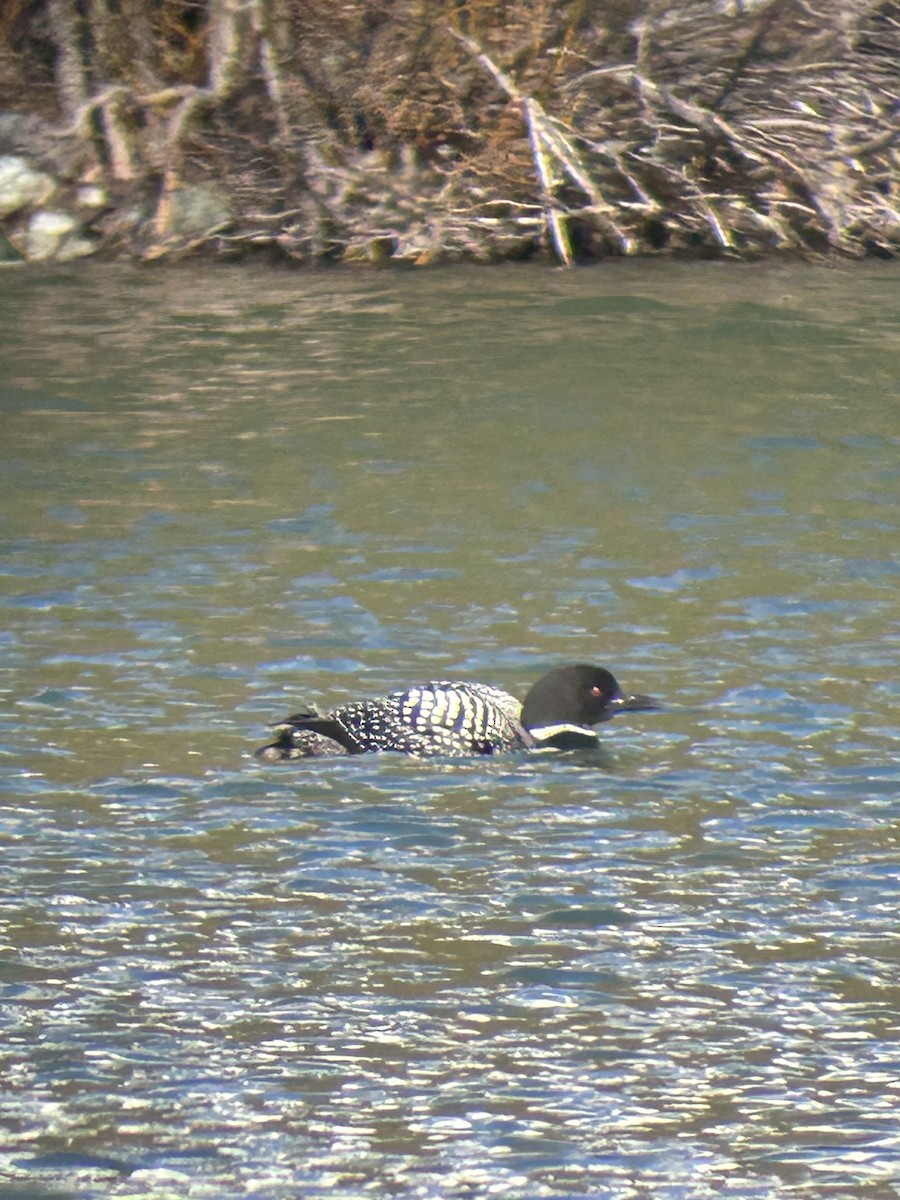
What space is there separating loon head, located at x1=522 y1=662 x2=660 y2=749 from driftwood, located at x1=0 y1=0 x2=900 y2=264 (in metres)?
10.5

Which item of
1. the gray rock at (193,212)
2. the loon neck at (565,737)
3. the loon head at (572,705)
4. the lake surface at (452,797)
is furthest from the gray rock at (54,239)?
the loon neck at (565,737)

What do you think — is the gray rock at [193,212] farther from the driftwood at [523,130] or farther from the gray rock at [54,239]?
the gray rock at [54,239]

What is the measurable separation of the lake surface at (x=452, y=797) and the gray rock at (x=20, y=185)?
5.34 meters

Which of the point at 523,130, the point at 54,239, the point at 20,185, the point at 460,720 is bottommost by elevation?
the point at 54,239

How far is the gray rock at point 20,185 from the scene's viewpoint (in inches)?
758

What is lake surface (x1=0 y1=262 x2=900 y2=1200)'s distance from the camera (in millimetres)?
5031

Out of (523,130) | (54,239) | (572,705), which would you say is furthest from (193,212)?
(572,705)

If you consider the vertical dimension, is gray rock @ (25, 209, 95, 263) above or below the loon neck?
below

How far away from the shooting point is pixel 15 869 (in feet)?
21.4

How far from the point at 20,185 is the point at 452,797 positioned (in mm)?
13453

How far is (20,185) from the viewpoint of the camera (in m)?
19.4

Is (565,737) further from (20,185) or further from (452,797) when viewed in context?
(20,185)

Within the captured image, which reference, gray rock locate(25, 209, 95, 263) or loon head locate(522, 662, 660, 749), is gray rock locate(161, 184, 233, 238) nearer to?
gray rock locate(25, 209, 95, 263)

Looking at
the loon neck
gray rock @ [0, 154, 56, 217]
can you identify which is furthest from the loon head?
gray rock @ [0, 154, 56, 217]
